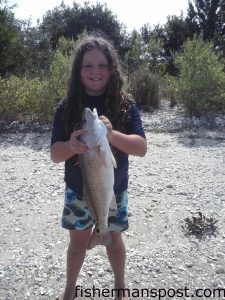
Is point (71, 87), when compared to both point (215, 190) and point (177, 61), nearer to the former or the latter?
point (215, 190)

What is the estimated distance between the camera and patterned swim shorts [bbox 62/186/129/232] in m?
2.76

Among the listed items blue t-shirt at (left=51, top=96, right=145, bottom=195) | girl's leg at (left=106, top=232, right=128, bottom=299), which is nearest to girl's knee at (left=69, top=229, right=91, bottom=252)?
girl's leg at (left=106, top=232, right=128, bottom=299)

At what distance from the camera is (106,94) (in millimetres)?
2652

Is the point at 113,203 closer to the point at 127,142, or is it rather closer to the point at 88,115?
the point at 127,142

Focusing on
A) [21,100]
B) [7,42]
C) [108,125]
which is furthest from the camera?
[7,42]

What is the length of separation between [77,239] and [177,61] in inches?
357

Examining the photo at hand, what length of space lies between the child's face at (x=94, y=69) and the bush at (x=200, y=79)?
817 cm

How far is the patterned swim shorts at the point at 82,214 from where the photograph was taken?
9.06 feet

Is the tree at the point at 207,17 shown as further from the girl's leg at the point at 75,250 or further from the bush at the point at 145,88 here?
the girl's leg at the point at 75,250

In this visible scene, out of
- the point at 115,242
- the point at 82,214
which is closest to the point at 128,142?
the point at 82,214

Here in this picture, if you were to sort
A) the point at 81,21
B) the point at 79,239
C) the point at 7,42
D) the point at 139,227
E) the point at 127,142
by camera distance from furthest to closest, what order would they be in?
the point at 81,21 → the point at 7,42 → the point at 139,227 → the point at 79,239 → the point at 127,142

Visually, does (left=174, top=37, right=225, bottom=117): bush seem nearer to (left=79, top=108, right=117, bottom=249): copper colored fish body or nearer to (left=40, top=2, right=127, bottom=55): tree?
(left=79, top=108, right=117, bottom=249): copper colored fish body

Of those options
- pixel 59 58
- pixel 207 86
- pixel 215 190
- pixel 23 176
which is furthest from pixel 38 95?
pixel 215 190

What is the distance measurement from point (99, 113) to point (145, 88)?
944cm
